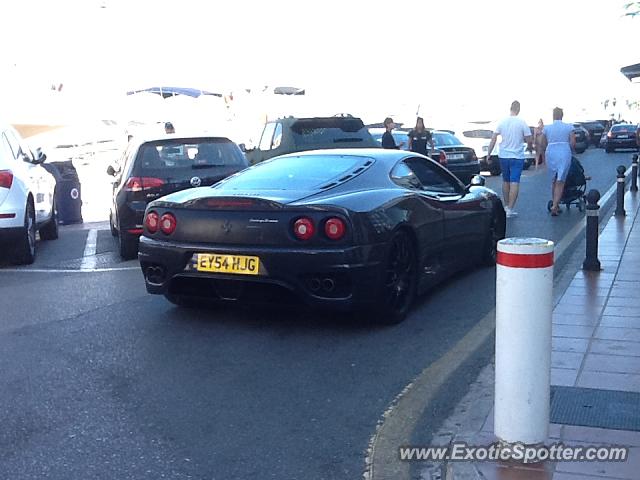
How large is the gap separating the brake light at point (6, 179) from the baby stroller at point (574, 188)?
27.1ft

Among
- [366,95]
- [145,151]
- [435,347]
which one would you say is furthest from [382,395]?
[366,95]

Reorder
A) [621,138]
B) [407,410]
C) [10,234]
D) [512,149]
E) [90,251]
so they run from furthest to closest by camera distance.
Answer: [621,138] → [512,149] → [90,251] → [10,234] → [407,410]

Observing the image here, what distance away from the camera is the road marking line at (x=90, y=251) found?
9.78m

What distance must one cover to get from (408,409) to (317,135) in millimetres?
9772

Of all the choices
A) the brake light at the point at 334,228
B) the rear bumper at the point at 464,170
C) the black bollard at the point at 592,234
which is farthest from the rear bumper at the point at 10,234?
the rear bumper at the point at 464,170

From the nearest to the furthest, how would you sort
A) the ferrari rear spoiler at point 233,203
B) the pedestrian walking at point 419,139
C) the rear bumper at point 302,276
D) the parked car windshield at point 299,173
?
1. the rear bumper at point 302,276
2. the ferrari rear spoiler at point 233,203
3. the parked car windshield at point 299,173
4. the pedestrian walking at point 419,139

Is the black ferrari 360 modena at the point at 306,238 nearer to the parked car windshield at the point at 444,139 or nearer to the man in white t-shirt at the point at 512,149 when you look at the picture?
the man in white t-shirt at the point at 512,149

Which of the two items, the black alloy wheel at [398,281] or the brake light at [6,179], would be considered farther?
the brake light at [6,179]

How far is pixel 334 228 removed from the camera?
6105 mm

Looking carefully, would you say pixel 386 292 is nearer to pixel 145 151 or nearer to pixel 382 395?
pixel 382 395

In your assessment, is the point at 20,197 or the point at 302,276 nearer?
the point at 302,276

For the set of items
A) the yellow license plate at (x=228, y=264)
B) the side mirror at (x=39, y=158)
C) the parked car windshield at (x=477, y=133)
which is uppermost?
the side mirror at (x=39, y=158)

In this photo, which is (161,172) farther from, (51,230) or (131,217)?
(51,230)

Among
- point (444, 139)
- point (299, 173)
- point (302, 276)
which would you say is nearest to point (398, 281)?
point (302, 276)
